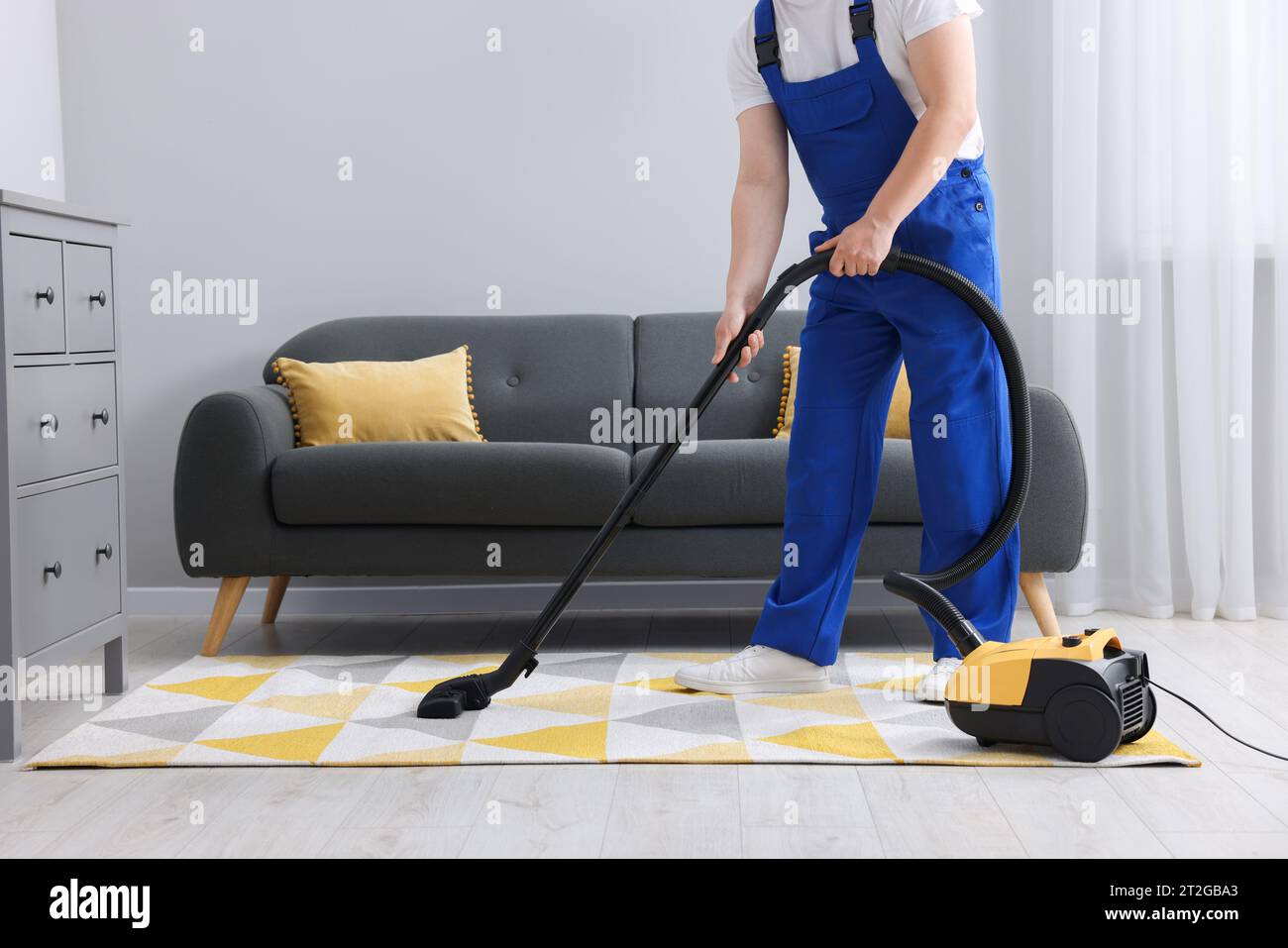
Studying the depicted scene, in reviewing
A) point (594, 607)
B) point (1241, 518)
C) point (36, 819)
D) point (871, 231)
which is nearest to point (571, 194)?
point (594, 607)

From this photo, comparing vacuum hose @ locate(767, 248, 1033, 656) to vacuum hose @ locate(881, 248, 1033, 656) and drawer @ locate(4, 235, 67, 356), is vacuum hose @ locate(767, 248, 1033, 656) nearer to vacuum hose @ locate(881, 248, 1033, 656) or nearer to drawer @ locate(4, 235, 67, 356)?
vacuum hose @ locate(881, 248, 1033, 656)

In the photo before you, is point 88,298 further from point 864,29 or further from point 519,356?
point 864,29

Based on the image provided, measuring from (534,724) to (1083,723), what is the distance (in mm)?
833

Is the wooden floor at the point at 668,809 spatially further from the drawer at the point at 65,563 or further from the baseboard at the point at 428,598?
the baseboard at the point at 428,598

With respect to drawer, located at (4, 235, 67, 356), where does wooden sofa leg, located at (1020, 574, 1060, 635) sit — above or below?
below

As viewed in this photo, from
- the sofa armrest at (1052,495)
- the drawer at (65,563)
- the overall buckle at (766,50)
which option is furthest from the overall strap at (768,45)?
the drawer at (65,563)

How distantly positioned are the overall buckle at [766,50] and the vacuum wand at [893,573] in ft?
1.16

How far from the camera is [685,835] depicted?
5.12ft

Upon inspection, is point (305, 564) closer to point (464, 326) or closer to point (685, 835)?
point (464, 326)

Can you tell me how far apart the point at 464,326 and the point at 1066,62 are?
1.58 meters

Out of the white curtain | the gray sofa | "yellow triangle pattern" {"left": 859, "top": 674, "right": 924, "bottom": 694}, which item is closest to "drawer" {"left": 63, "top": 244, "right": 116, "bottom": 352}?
the gray sofa

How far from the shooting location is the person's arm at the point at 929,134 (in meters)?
1.89

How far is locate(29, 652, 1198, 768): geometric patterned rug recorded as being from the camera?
6.20 feet

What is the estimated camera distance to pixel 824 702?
219 centimetres
